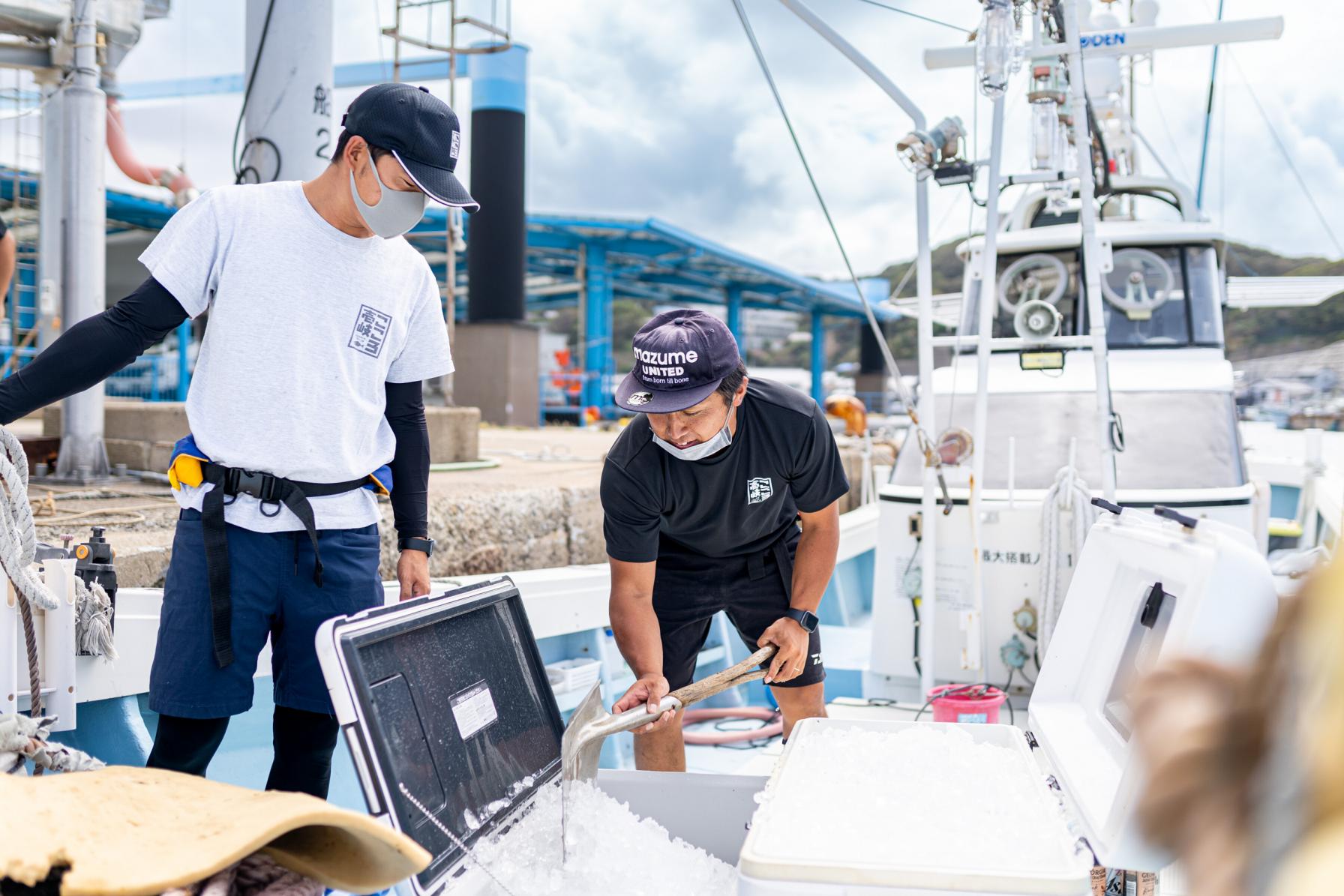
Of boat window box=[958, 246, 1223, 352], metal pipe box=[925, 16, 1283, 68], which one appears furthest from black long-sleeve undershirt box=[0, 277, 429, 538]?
boat window box=[958, 246, 1223, 352]

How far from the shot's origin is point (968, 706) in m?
3.50

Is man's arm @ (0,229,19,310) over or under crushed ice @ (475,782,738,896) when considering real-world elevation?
over

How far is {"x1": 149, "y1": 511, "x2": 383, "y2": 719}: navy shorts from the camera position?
1.94m

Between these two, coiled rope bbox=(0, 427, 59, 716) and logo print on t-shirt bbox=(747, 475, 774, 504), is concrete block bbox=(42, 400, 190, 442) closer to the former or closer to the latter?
coiled rope bbox=(0, 427, 59, 716)

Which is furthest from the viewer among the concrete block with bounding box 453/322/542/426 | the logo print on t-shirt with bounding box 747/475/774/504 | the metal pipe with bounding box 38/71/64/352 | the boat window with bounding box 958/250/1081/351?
the concrete block with bounding box 453/322/542/426

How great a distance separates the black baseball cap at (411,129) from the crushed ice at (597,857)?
1.24 meters

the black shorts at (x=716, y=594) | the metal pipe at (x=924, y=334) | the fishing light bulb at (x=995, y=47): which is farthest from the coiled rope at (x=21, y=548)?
the fishing light bulb at (x=995, y=47)

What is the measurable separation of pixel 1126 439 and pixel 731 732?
7.28 ft

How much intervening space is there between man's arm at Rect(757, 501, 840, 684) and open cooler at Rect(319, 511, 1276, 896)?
564 mm

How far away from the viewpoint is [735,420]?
8.82ft

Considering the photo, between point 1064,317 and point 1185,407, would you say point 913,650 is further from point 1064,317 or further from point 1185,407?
point 1064,317

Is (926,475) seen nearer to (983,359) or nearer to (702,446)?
(983,359)

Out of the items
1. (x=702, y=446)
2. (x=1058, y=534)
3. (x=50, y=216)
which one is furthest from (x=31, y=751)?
(x=50, y=216)

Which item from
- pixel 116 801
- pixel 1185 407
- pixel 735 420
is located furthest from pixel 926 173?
pixel 116 801
